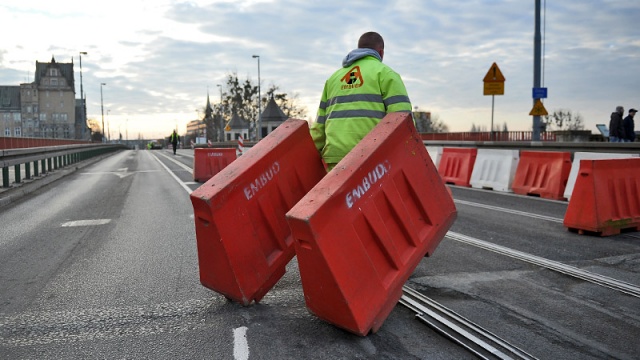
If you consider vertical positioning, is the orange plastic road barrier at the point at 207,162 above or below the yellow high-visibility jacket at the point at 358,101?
below

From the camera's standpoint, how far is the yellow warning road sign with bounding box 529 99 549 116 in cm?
1845

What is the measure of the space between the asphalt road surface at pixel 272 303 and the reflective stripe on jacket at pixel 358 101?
1371 millimetres

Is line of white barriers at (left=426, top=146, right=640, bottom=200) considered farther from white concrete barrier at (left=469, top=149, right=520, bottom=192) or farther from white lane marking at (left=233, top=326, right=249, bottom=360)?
white lane marking at (left=233, top=326, right=249, bottom=360)

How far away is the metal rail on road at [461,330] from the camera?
10.6 feet

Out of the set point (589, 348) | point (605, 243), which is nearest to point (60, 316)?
point (589, 348)

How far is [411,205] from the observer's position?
147 inches

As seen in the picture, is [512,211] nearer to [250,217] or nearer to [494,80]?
[250,217]

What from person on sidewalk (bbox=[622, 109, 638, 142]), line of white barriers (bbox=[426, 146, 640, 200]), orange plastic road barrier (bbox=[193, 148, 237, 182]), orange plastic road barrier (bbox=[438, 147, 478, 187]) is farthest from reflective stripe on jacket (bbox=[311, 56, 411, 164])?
person on sidewalk (bbox=[622, 109, 638, 142])

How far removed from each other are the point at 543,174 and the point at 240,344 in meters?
9.89

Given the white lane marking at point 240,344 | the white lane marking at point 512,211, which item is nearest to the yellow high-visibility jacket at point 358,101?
the white lane marking at point 240,344

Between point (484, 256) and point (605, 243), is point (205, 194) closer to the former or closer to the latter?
point (484, 256)

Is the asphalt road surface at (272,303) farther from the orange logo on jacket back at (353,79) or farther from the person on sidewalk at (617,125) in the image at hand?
the person on sidewalk at (617,125)

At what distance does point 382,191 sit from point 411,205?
0.31 m

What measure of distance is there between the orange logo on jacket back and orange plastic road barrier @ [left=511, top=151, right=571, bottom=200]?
8160mm
